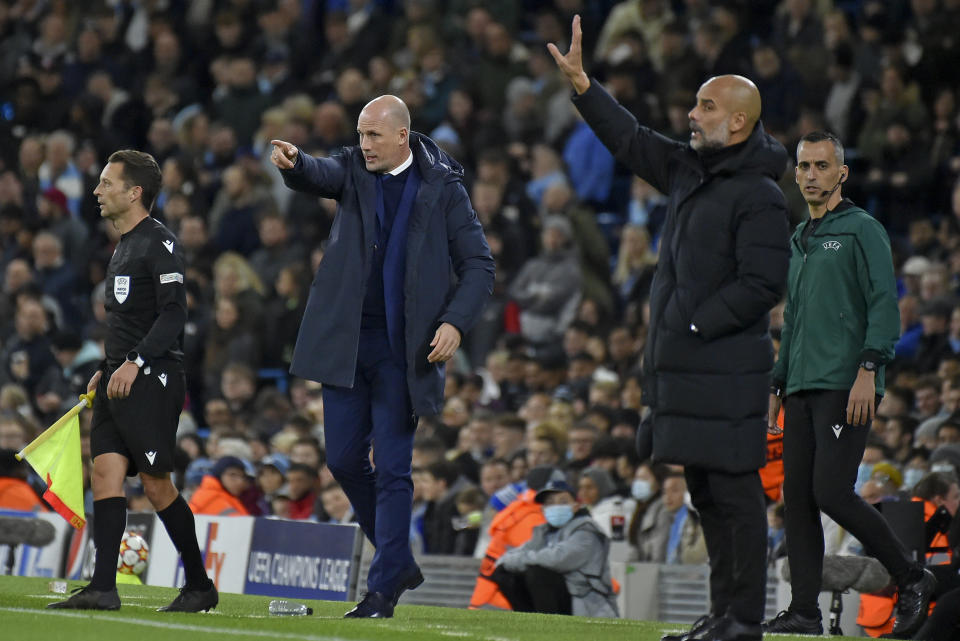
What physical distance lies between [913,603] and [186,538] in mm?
3015

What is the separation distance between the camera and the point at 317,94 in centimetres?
2031

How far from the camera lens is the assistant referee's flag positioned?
7.46 m

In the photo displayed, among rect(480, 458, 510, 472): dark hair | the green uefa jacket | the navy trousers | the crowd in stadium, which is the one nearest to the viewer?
the green uefa jacket

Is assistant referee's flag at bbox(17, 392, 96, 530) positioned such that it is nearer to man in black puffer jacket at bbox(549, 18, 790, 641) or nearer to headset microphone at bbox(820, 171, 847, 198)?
man in black puffer jacket at bbox(549, 18, 790, 641)

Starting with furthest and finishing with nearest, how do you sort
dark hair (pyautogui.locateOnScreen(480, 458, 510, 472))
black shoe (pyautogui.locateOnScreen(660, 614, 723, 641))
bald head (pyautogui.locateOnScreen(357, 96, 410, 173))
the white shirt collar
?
dark hair (pyautogui.locateOnScreen(480, 458, 510, 472)) < the white shirt collar < bald head (pyautogui.locateOnScreen(357, 96, 410, 173)) < black shoe (pyautogui.locateOnScreen(660, 614, 723, 641))

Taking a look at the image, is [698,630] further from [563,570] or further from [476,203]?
[476,203]

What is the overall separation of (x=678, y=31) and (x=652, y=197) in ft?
6.54

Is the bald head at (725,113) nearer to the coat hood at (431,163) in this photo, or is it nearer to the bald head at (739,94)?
the bald head at (739,94)

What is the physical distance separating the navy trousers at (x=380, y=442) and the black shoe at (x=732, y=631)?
5.47 feet

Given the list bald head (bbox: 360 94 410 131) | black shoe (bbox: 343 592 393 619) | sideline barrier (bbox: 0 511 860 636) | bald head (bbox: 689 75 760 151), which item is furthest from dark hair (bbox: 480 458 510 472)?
bald head (bbox: 689 75 760 151)

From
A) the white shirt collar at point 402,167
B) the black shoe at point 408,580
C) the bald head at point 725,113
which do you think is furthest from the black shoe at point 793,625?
the white shirt collar at point 402,167

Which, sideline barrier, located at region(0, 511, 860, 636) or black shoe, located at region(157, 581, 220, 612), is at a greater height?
sideline barrier, located at region(0, 511, 860, 636)

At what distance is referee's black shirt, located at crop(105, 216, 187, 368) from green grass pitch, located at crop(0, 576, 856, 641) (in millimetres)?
1097

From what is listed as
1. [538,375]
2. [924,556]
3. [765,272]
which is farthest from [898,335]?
[538,375]
